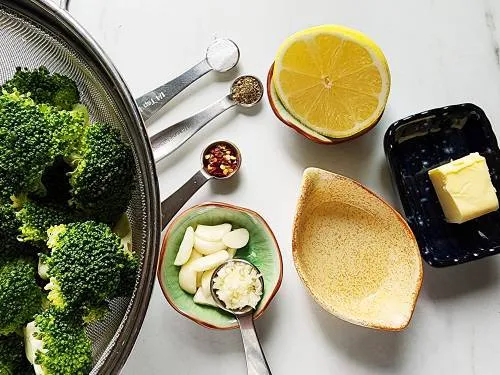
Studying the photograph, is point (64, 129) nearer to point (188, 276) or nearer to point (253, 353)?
point (188, 276)

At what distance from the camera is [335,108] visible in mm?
1907

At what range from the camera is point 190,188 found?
1.94 meters

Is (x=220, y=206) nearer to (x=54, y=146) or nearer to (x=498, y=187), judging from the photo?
(x=54, y=146)

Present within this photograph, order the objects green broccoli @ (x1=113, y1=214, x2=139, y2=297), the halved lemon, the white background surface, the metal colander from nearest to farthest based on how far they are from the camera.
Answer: the metal colander, green broccoli @ (x1=113, y1=214, x2=139, y2=297), the halved lemon, the white background surface

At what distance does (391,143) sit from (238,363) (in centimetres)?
70

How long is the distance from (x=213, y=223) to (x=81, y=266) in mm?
439

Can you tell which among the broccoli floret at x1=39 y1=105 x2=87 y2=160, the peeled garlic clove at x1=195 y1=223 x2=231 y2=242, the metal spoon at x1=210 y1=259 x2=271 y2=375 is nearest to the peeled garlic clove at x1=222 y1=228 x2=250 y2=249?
the peeled garlic clove at x1=195 y1=223 x2=231 y2=242

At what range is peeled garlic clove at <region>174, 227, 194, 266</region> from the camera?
6.31 feet

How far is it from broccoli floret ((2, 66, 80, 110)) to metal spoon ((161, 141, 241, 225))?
1.18ft

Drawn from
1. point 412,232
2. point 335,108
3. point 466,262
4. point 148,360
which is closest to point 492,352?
point 466,262

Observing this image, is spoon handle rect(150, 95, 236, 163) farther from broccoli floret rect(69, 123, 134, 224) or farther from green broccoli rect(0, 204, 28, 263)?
green broccoli rect(0, 204, 28, 263)

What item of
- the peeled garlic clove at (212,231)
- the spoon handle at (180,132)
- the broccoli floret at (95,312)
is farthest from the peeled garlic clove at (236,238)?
the broccoli floret at (95,312)

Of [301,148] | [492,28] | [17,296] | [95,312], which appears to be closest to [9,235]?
[17,296]

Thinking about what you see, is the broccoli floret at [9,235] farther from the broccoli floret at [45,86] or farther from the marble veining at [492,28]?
the marble veining at [492,28]
